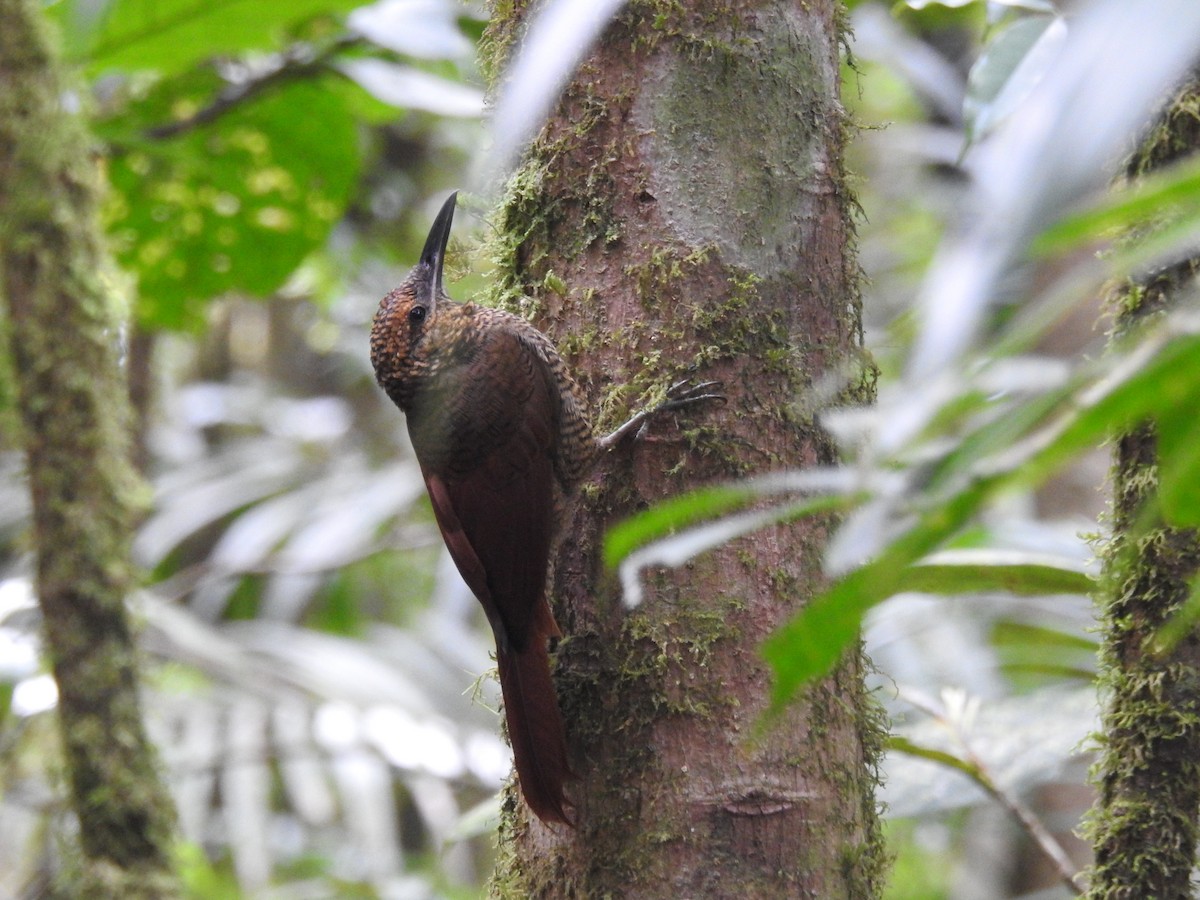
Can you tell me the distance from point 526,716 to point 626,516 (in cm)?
28

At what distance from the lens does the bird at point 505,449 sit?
4.87 ft

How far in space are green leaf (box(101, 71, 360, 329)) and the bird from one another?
1580mm

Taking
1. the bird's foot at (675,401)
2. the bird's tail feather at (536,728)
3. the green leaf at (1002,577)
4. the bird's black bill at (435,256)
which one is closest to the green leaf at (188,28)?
the bird's black bill at (435,256)

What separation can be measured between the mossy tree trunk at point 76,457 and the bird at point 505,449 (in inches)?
25.9

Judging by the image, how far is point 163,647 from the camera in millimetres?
3258

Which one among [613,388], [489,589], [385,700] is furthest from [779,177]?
[385,700]

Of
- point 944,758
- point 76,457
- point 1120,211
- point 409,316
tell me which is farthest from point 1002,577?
point 76,457

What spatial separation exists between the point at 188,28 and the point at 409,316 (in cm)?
133

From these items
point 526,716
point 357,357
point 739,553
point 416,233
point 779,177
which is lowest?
point 526,716

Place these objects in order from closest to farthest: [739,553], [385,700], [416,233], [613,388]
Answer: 1. [739,553]
2. [613,388]
3. [385,700]
4. [416,233]

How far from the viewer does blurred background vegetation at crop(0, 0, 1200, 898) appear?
6.14 ft

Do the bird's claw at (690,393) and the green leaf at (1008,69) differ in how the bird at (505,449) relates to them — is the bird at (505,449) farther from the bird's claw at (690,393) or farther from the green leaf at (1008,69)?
the green leaf at (1008,69)

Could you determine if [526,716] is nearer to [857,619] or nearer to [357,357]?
[857,619]

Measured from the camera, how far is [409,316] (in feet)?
6.88
